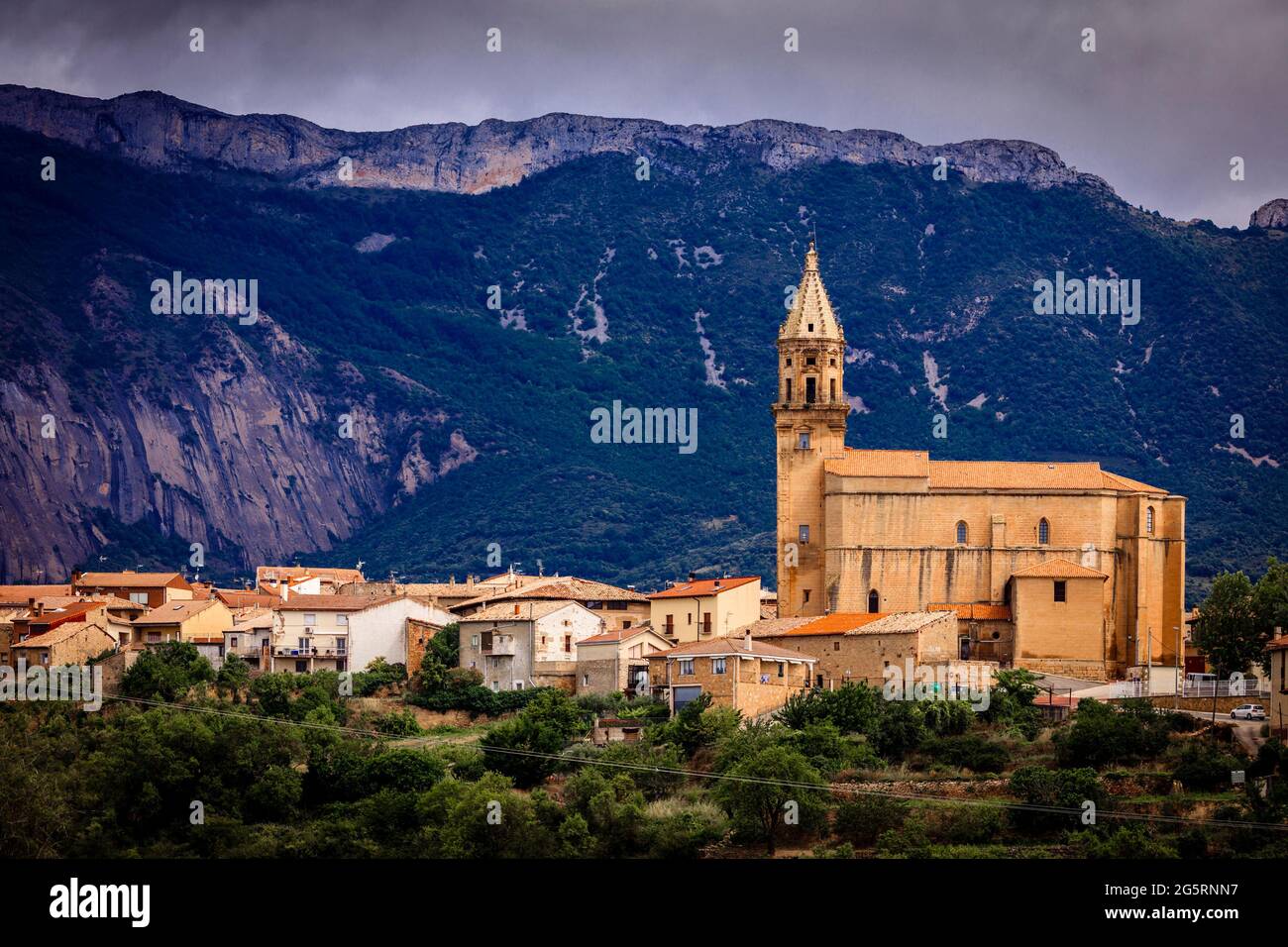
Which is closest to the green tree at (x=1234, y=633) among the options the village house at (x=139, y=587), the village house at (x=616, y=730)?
the village house at (x=616, y=730)

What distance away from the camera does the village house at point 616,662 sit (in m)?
90.9

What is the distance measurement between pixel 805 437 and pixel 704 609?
9.63 meters

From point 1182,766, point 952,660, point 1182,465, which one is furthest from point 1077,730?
point 1182,465

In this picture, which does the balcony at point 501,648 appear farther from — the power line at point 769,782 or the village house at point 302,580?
the village house at point 302,580

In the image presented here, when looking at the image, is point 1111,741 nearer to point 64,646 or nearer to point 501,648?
point 501,648

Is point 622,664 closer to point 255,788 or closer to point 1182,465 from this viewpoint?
point 255,788

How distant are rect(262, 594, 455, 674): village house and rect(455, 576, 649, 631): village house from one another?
7.14ft

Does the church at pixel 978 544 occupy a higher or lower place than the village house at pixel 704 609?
higher

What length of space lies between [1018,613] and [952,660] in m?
6.12

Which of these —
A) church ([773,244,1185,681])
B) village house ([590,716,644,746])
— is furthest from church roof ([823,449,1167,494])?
village house ([590,716,644,746])

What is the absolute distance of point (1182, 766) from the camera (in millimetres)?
71188

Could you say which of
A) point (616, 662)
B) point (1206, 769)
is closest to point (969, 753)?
point (1206, 769)

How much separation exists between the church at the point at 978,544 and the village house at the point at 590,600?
6.36 m

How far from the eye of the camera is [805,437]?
100 metres
